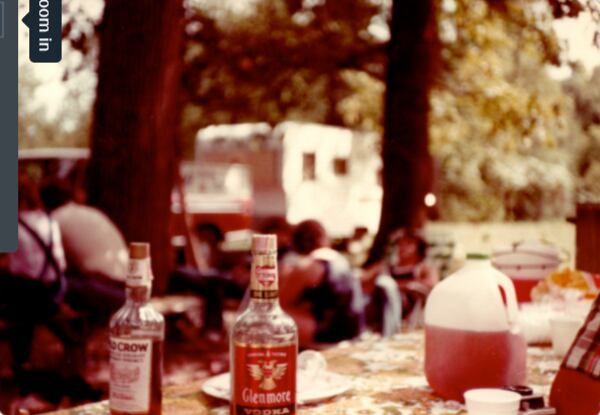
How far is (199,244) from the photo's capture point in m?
10.2

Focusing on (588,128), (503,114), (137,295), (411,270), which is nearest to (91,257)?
(411,270)

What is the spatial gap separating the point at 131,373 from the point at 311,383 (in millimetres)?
400

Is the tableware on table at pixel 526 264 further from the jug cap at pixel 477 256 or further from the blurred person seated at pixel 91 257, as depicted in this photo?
the blurred person seated at pixel 91 257

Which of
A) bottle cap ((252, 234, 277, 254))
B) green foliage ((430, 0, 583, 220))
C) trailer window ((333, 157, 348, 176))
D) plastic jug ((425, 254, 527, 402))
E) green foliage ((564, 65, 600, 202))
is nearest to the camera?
bottle cap ((252, 234, 277, 254))

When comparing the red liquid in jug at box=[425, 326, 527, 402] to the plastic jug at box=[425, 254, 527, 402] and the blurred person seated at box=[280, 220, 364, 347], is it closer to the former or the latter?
the plastic jug at box=[425, 254, 527, 402]

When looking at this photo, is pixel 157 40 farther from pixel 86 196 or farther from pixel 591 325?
pixel 591 325

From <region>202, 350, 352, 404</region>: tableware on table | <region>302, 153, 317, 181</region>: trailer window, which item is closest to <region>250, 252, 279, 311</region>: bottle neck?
<region>202, 350, 352, 404</region>: tableware on table

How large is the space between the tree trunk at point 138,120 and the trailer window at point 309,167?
691 cm

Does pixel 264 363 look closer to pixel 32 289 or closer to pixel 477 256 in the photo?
pixel 477 256

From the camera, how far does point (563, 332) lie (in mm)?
1663

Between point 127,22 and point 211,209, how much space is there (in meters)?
7.53

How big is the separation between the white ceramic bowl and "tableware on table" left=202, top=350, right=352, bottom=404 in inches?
10.5

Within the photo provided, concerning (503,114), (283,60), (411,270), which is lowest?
(411,270)

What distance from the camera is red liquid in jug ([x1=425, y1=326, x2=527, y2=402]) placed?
1253mm
